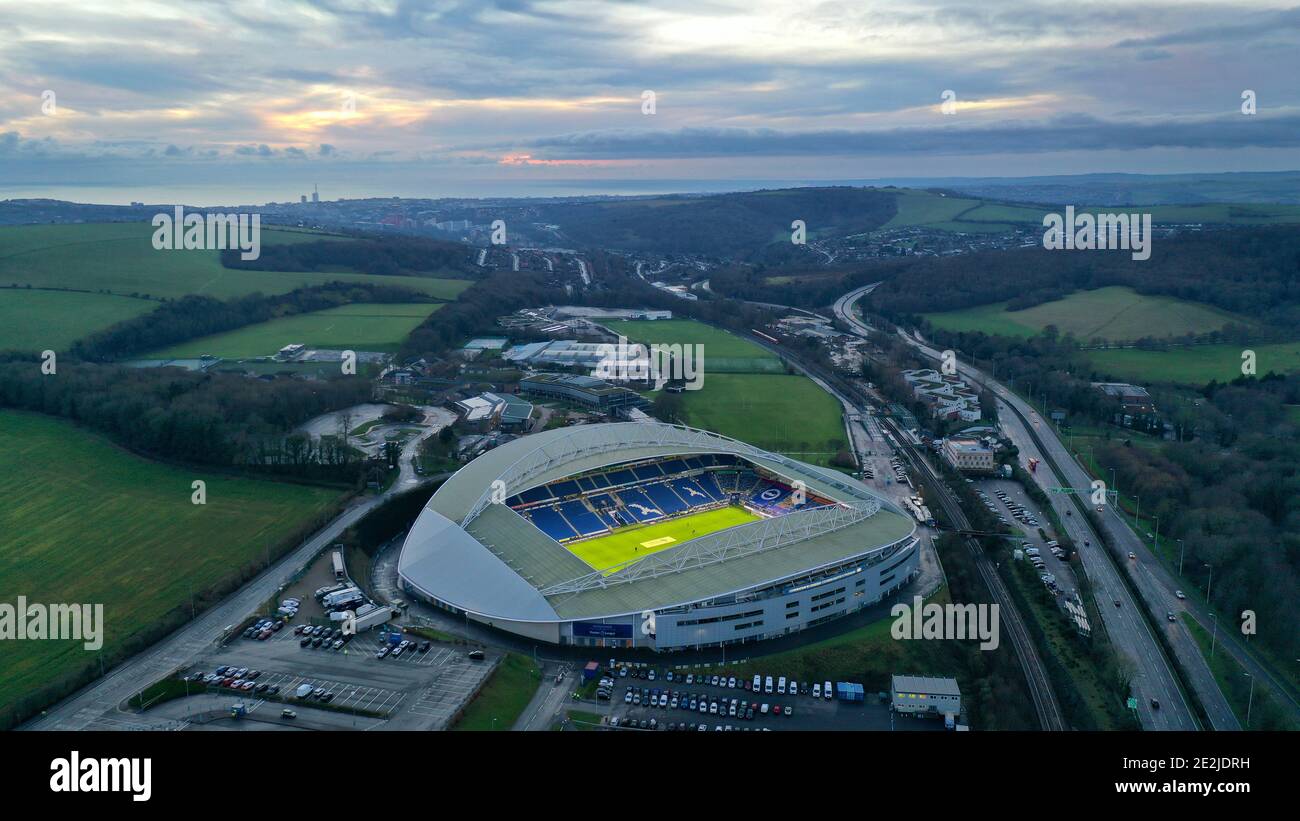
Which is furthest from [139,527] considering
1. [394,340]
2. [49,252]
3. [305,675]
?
[49,252]

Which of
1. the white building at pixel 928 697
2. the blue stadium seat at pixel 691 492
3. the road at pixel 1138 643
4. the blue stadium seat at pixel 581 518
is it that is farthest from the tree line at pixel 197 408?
the road at pixel 1138 643

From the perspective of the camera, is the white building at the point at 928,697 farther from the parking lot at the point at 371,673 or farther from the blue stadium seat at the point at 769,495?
the blue stadium seat at the point at 769,495

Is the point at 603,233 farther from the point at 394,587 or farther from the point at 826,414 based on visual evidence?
the point at 394,587

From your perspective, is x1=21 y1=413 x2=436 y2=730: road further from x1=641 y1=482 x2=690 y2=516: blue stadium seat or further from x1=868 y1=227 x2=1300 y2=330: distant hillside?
x1=868 y1=227 x2=1300 y2=330: distant hillside

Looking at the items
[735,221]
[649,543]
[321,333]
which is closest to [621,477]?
[649,543]

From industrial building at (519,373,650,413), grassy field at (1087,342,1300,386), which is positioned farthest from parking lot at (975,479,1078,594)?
grassy field at (1087,342,1300,386)

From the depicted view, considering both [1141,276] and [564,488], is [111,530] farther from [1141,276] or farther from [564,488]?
[1141,276]

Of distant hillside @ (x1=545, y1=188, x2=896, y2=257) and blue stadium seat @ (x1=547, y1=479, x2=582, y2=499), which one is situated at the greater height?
distant hillside @ (x1=545, y1=188, x2=896, y2=257)
